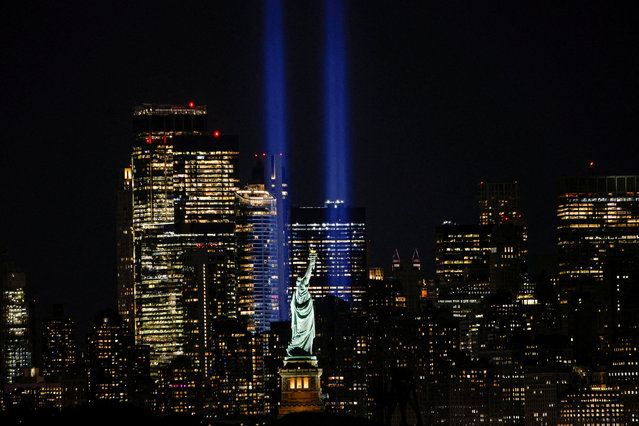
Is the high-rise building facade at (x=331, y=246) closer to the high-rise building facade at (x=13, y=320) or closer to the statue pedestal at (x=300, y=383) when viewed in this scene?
the high-rise building facade at (x=13, y=320)

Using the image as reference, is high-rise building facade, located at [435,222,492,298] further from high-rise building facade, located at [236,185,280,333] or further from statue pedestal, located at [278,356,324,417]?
statue pedestal, located at [278,356,324,417]

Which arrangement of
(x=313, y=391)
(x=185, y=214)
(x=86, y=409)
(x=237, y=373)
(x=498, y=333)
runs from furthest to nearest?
(x=185, y=214) → (x=498, y=333) → (x=237, y=373) → (x=313, y=391) → (x=86, y=409)

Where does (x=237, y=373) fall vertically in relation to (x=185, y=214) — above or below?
below

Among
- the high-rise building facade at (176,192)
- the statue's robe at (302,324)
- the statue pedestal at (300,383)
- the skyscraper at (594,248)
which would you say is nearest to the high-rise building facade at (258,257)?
the high-rise building facade at (176,192)

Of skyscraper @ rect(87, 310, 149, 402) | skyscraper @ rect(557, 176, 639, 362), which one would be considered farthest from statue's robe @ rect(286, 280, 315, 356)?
skyscraper @ rect(557, 176, 639, 362)

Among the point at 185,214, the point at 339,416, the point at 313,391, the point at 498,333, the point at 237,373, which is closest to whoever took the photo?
the point at 339,416

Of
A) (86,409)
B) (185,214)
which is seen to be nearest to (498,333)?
(185,214)

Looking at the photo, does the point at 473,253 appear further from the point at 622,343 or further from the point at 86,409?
the point at 86,409
